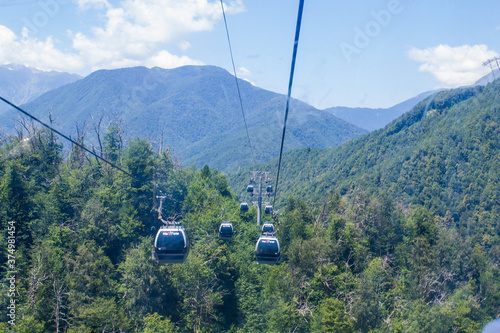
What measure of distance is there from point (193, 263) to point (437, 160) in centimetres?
9763

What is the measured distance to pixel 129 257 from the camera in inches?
1353

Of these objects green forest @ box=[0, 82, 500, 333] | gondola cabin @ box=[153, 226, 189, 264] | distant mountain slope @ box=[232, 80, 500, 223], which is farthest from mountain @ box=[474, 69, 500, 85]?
gondola cabin @ box=[153, 226, 189, 264]

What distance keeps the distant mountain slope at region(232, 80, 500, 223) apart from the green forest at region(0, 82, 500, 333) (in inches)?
1147

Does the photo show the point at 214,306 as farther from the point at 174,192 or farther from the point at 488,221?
the point at 488,221

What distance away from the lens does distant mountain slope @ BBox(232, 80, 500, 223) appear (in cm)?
10075

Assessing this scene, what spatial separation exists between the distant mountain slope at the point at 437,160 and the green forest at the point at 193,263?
95.6 ft

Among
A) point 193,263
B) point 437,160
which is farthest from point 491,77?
point 193,263

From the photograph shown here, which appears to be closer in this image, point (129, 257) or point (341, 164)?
point (129, 257)

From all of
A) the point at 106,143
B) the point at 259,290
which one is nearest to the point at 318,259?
the point at 259,290

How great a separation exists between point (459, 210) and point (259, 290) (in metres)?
72.9

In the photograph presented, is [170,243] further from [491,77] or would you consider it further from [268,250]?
[491,77]

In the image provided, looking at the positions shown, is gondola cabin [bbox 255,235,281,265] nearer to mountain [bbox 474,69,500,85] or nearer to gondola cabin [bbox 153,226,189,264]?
gondola cabin [bbox 153,226,189,264]

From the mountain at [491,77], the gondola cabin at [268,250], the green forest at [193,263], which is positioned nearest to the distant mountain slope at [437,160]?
the mountain at [491,77]

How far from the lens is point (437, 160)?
114375mm
